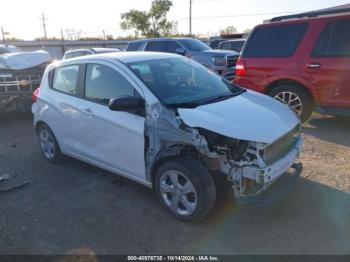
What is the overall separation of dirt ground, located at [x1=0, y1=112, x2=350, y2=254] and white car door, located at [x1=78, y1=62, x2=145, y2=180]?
45 cm

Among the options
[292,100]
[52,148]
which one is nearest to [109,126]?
[52,148]

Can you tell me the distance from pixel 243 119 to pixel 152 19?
48.3 m

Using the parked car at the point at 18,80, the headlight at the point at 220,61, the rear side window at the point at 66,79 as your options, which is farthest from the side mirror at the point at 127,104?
the headlight at the point at 220,61

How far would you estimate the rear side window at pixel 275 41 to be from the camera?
624 cm

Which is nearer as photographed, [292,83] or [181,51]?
[292,83]

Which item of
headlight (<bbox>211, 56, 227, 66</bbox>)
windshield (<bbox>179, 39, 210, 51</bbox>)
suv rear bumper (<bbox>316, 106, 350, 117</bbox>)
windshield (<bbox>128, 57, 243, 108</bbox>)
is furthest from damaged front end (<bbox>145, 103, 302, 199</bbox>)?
windshield (<bbox>179, 39, 210, 51</bbox>)

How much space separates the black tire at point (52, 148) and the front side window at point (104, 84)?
4.09ft

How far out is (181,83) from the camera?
405 centimetres

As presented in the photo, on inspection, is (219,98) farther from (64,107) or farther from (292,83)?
(292,83)

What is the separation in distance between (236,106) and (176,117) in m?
0.71

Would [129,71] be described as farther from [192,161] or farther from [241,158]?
[241,158]

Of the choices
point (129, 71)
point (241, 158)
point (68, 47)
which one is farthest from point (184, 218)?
point (68, 47)

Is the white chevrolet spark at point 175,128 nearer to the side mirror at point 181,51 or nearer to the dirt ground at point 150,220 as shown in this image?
the dirt ground at point 150,220

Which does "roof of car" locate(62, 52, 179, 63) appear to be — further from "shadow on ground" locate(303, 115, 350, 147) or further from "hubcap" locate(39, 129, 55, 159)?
"shadow on ground" locate(303, 115, 350, 147)
